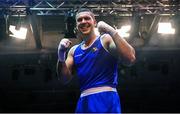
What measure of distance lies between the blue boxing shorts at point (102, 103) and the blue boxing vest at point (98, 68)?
0.24 ft

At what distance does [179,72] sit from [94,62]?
10328mm

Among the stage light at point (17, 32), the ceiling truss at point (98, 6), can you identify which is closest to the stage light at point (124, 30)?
the ceiling truss at point (98, 6)

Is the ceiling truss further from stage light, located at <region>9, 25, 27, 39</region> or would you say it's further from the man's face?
the man's face

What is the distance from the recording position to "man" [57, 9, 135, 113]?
2217 millimetres

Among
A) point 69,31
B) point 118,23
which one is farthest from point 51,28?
point 69,31

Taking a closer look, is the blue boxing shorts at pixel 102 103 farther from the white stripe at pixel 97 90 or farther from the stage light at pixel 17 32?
the stage light at pixel 17 32

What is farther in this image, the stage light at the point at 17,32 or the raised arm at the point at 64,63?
the stage light at the point at 17,32

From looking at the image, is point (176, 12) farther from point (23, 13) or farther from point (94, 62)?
point (94, 62)

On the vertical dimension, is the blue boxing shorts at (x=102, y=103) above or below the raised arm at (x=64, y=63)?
below

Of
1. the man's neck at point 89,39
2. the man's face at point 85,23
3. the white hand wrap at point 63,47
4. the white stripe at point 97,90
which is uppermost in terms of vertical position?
the man's face at point 85,23

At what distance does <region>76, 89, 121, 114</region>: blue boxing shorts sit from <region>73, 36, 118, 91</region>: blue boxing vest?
0.07 meters

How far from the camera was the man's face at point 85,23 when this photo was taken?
7.61 ft

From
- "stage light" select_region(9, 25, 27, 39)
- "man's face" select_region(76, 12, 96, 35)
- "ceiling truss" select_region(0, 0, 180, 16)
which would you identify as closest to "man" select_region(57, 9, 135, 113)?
"man's face" select_region(76, 12, 96, 35)

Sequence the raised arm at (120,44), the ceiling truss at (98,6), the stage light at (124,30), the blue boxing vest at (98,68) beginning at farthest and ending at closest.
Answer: the stage light at (124,30)
the ceiling truss at (98,6)
the blue boxing vest at (98,68)
the raised arm at (120,44)
